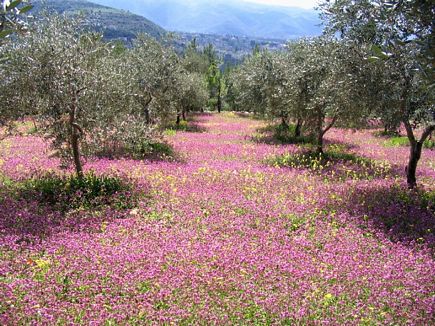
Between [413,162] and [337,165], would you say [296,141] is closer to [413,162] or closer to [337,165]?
[337,165]

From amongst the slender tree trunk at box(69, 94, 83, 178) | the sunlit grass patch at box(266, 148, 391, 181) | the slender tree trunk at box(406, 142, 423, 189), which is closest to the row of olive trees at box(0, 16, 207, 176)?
the slender tree trunk at box(69, 94, 83, 178)

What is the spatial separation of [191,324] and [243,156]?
1541cm

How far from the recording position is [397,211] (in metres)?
11.2

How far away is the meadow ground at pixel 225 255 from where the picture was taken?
637 centimetres

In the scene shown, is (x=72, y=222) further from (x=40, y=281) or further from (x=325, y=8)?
(x=325, y=8)

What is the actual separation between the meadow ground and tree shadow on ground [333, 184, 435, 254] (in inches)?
1.7

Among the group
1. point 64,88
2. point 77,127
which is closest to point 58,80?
point 64,88

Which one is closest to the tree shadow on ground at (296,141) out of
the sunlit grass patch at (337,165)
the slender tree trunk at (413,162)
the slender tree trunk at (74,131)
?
the sunlit grass patch at (337,165)

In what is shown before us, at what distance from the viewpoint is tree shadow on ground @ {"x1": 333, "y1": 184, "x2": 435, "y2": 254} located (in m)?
9.77

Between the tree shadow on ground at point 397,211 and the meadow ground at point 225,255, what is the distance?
1.7 inches

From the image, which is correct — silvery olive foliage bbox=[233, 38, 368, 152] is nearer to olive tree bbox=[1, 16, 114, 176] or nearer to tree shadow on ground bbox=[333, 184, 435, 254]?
tree shadow on ground bbox=[333, 184, 435, 254]

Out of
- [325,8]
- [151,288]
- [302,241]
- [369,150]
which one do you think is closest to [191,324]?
[151,288]

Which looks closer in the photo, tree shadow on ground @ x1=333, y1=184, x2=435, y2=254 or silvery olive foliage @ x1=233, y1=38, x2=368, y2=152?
tree shadow on ground @ x1=333, y1=184, x2=435, y2=254

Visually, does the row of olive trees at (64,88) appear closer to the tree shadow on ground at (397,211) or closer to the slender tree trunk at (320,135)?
the tree shadow on ground at (397,211)
